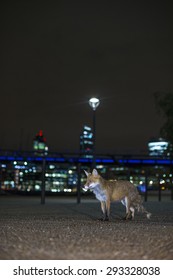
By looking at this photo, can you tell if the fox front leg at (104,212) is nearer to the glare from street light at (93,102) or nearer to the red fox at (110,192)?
the red fox at (110,192)

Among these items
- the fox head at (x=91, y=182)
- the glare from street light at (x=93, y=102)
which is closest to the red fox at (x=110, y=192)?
the fox head at (x=91, y=182)

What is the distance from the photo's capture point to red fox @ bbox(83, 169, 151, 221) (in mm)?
10820

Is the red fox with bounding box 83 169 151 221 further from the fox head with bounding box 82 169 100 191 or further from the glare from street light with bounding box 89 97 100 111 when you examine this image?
the glare from street light with bounding box 89 97 100 111

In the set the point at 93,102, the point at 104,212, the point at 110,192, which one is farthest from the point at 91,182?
the point at 93,102

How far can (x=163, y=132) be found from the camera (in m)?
32.3

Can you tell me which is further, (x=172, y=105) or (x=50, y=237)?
(x=172, y=105)

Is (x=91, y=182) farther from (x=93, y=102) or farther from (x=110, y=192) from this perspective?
(x=93, y=102)

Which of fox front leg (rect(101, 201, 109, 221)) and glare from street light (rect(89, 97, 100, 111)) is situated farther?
glare from street light (rect(89, 97, 100, 111))

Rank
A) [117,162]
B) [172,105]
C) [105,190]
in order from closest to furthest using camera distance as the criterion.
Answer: [105,190] < [172,105] < [117,162]

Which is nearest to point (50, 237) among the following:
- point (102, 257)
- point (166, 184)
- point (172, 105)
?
point (102, 257)

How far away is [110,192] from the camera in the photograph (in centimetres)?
1091

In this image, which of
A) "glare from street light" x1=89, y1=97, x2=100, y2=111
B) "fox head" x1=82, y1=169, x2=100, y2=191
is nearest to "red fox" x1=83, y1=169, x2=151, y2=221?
"fox head" x1=82, y1=169, x2=100, y2=191
